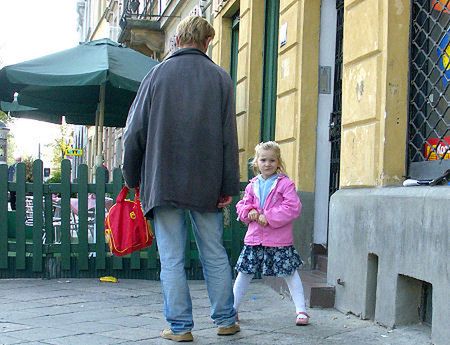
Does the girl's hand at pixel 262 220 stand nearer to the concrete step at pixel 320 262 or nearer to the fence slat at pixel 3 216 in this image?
the concrete step at pixel 320 262

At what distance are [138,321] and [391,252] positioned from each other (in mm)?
1853

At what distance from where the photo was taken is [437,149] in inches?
185

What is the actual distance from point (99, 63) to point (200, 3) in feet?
13.6

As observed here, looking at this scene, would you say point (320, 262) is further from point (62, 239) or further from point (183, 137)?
point (183, 137)

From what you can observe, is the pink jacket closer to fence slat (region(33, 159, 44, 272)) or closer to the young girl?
the young girl

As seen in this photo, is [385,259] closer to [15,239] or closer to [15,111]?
[15,239]

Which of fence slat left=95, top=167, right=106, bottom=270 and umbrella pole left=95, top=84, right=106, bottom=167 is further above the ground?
umbrella pole left=95, top=84, right=106, bottom=167

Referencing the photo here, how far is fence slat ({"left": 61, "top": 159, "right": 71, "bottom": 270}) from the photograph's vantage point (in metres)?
7.21

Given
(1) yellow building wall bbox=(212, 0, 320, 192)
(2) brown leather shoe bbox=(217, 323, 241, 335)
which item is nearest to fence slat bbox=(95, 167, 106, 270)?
(1) yellow building wall bbox=(212, 0, 320, 192)

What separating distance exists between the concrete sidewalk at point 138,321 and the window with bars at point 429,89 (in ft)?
3.73

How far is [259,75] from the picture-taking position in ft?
29.3

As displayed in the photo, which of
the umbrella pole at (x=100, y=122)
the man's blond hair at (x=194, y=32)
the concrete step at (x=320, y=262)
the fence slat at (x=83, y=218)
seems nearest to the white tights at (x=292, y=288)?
the concrete step at (x=320, y=262)

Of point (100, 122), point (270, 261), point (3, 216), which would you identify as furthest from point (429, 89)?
point (100, 122)

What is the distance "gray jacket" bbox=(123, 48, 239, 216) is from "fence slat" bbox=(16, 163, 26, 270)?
126 inches
